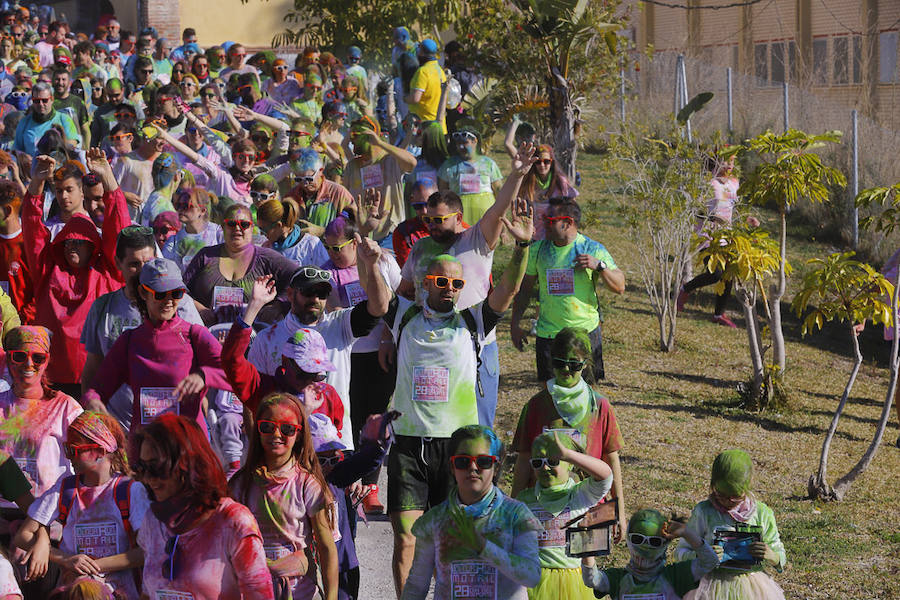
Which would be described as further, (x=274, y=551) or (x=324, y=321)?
(x=324, y=321)

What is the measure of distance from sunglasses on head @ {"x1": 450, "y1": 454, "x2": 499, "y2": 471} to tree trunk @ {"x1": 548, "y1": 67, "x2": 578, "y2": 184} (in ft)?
28.4

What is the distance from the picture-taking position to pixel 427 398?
618 centimetres

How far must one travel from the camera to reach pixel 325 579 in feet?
16.9

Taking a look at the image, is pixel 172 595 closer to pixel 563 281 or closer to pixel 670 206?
pixel 563 281

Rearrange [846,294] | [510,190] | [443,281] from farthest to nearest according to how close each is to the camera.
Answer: [846,294], [510,190], [443,281]

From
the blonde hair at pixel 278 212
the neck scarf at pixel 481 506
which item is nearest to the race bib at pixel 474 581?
the neck scarf at pixel 481 506

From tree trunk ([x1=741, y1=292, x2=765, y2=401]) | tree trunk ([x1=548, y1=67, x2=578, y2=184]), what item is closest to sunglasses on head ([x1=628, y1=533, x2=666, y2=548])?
tree trunk ([x1=741, y1=292, x2=765, y2=401])

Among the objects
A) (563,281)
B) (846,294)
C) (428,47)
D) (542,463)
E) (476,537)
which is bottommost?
(476,537)

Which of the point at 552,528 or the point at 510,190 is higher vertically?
the point at 510,190

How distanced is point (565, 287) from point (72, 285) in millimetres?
3182

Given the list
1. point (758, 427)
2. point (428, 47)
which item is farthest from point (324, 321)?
point (428, 47)

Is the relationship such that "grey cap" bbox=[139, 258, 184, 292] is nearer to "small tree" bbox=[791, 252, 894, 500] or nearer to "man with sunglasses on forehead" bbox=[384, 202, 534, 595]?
"man with sunglasses on forehead" bbox=[384, 202, 534, 595]

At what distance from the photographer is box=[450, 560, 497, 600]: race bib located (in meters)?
4.68

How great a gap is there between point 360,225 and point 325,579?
381 cm
